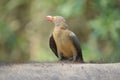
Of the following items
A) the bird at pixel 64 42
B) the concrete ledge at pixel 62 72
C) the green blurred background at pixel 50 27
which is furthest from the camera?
the green blurred background at pixel 50 27

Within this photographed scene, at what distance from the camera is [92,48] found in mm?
4055

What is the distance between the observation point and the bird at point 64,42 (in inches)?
92.4

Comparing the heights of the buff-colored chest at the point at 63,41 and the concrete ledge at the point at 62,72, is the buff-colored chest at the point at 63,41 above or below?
above

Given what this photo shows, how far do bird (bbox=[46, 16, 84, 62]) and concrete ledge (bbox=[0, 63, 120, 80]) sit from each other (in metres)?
0.28

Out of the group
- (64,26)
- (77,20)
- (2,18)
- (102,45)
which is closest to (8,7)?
(2,18)

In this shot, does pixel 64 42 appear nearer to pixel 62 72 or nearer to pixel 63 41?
pixel 63 41

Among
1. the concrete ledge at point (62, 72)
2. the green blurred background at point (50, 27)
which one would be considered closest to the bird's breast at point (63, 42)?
the concrete ledge at point (62, 72)

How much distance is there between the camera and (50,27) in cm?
448

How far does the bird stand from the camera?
235 centimetres

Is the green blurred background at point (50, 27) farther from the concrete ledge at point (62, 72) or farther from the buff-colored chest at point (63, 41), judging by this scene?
the concrete ledge at point (62, 72)

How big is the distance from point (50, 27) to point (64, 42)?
2105 mm

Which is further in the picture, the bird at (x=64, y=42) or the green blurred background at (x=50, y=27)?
the green blurred background at (x=50, y=27)

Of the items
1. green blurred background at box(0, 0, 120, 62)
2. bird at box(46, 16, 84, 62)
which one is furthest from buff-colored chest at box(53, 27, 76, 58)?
green blurred background at box(0, 0, 120, 62)

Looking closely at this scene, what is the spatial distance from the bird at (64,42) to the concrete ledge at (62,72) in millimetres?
280
